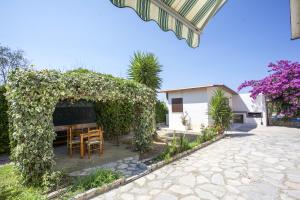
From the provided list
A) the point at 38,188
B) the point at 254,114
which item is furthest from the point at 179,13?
the point at 254,114

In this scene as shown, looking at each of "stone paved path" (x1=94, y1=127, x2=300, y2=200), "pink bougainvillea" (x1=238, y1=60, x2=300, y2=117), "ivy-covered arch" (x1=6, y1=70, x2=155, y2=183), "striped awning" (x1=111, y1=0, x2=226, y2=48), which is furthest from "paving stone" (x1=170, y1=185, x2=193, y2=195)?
"pink bougainvillea" (x1=238, y1=60, x2=300, y2=117)

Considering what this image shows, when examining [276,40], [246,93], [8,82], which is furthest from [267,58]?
[8,82]

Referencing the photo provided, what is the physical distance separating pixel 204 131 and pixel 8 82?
31.6ft

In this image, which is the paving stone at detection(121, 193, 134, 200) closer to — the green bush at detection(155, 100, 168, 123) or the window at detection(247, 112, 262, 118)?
the green bush at detection(155, 100, 168, 123)

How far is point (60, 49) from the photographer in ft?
30.8

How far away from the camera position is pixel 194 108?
15719mm

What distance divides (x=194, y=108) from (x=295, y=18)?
539 inches

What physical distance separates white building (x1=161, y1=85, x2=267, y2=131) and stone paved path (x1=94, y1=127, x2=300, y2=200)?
6.80 metres

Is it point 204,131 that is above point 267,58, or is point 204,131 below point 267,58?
below

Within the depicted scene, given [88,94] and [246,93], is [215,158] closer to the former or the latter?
[88,94]

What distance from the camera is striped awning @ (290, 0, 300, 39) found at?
7.13 ft

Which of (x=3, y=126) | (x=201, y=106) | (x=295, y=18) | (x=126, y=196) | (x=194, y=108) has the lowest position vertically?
(x=126, y=196)

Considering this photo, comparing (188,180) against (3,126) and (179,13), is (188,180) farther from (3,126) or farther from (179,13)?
(3,126)

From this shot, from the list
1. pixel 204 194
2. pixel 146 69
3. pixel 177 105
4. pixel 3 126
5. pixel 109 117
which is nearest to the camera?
pixel 204 194
